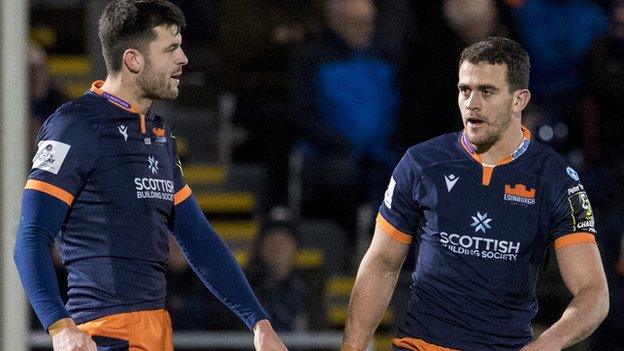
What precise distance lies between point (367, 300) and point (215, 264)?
0.57 m

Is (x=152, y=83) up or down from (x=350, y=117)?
up

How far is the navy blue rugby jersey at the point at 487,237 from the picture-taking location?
453 cm

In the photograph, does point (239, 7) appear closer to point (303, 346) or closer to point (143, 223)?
point (303, 346)

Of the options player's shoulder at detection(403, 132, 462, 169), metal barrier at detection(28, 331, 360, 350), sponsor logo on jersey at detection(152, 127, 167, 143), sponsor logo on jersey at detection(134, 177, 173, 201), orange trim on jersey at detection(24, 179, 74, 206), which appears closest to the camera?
orange trim on jersey at detection(24, 179, 74, 206)

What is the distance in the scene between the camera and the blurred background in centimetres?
711

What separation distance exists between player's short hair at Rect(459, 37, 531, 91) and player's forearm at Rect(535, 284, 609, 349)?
0.77 metres

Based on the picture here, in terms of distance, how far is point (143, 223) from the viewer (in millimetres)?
4297

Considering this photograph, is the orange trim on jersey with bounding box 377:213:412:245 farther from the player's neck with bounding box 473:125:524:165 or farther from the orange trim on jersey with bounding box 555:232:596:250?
the orange trim on jersey with bounding box 555:232:596:250

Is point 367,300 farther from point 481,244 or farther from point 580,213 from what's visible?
point 580,213

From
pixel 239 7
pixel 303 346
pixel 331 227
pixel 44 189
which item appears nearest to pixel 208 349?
pixel 303 346

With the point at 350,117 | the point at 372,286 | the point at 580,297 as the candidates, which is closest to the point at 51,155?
the point at 372,286

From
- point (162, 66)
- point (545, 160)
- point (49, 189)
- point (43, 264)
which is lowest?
point (43, 264)

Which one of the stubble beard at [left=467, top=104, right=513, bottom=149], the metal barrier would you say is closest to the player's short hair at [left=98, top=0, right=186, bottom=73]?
the stubble beard at [left=467, top=104, right=513, bottom=149]

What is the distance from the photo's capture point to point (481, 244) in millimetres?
4531
